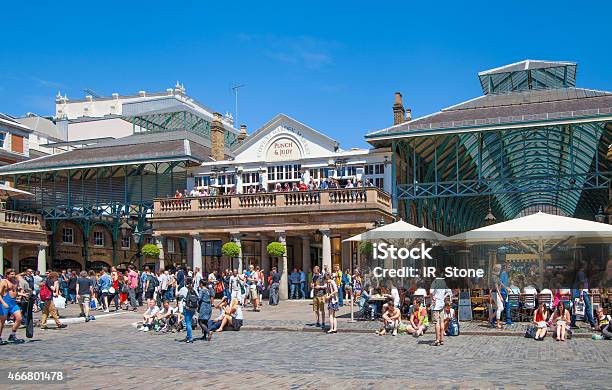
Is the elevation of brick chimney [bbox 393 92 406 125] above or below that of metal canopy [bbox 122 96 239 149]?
below

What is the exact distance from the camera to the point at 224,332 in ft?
65.6

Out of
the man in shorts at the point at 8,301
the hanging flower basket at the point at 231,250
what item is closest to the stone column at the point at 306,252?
the hanging flower basket at the point at 231,250

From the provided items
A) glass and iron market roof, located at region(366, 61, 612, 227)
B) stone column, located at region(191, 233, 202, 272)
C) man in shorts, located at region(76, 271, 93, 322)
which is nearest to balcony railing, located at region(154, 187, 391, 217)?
stone column, located at region(191, 233, 202, 272)

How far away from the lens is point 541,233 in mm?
18891

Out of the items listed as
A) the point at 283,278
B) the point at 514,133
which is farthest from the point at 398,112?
the point at 283,278

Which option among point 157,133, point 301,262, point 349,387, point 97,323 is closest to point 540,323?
point 349,387

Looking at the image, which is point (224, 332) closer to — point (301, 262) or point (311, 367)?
point (311, 367)

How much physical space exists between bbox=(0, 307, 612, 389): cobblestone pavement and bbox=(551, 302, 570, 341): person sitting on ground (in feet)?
0.95

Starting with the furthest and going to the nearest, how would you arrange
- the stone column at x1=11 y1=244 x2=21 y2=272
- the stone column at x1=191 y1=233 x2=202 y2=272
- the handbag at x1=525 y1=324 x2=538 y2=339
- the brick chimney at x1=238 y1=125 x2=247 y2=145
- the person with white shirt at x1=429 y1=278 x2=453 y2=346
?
the brick chimney at x1=238 y1=125 x2=247 y2=145 → the stone column at x1=11 y1=244 x2=21 y2=272 → the stone column at x1=191 y1=233 x2=202 y2=272 → the person with white shirt at x1=429 y1=278 x2=453 y2=346 → the handbag at x1=525 y1=324 x2=538 y2=339

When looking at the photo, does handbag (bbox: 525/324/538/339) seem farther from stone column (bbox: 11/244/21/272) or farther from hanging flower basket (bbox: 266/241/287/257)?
stone column (bbox: 11/244/21/272)

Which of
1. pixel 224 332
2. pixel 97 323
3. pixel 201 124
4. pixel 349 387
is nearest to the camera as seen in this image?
pixel 349 387

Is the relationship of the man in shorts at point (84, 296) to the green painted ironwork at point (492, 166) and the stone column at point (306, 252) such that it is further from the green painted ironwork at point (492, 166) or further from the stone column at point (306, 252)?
the green painted ironwork at point (492, 166)

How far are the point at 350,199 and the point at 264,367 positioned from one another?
62.0ft

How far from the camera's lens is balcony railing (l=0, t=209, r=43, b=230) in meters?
38.3
